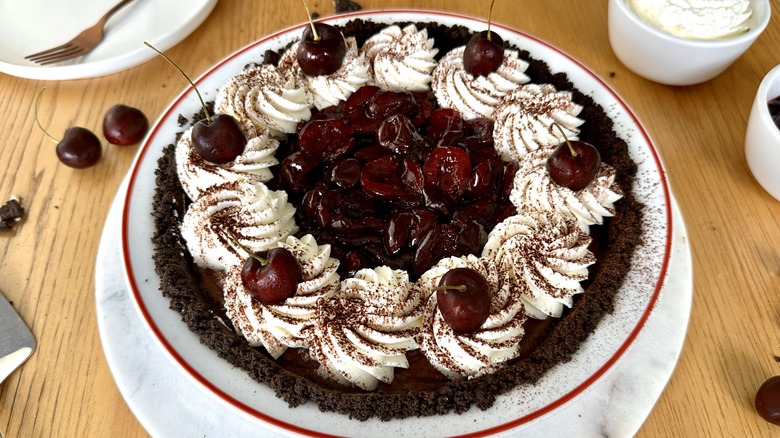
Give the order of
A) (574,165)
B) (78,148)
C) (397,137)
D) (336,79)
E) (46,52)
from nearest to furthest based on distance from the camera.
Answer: (574,165) → (397,137) → (336,79) → (78,148) → (46,52)

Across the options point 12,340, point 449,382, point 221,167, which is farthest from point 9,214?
point 449,382

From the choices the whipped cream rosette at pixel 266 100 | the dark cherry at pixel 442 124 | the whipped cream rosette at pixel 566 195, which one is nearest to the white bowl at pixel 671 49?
the whipped cream rosette at pixel 566 195

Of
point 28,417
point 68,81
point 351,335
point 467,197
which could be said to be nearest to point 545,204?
point 467,197

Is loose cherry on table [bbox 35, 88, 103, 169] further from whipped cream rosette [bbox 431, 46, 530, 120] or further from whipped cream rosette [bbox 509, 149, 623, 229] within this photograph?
whipped cream rosette [bbox 509, 149, 623, 229]

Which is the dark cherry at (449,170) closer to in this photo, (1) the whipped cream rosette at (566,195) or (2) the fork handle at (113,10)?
(1) the whipped cream rosette at (566,195)

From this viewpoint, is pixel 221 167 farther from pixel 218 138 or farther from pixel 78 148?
pixel 78 148

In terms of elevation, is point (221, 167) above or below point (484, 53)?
below
